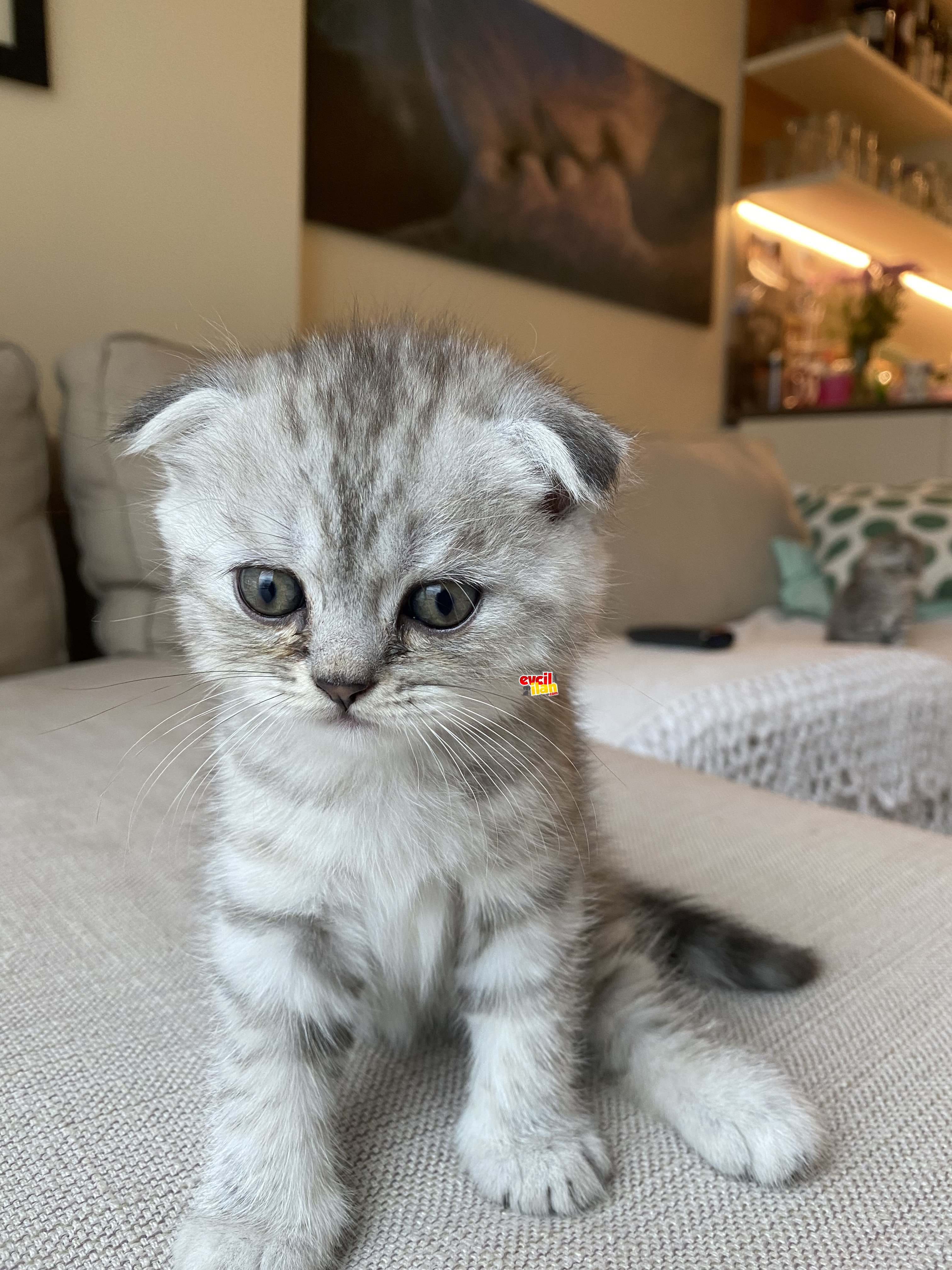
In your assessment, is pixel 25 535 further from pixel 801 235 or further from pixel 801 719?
pixel 801 235

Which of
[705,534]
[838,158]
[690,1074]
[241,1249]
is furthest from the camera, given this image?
[838,158]

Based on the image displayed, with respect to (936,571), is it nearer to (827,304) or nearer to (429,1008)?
(827,304)

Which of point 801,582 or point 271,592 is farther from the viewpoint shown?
point 801,582

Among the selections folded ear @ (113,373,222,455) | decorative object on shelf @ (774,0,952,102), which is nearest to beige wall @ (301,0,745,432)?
decorative object on shelf @ (774,0,952,102)

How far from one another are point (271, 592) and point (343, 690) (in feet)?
0.29

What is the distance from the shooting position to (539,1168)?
47 cm

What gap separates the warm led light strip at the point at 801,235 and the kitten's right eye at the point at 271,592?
3.33 metres

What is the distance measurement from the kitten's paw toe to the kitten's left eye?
32cm

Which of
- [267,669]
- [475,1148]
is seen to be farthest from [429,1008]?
[267,669]

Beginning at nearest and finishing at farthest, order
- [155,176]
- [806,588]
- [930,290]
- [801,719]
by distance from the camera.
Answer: [801,719] → [155,176] → [806,588] → [930,290]

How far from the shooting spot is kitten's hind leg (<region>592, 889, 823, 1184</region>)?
19.4 inches

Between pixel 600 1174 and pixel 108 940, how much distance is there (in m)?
0.41

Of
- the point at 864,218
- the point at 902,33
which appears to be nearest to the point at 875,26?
the point at 902,33

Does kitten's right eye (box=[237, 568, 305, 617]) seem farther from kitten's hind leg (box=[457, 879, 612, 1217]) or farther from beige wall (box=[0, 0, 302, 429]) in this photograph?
beige wall (box=[0, 0, 302, 429])
